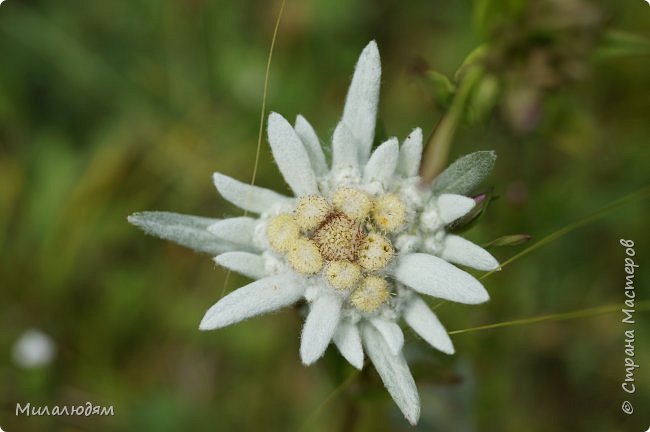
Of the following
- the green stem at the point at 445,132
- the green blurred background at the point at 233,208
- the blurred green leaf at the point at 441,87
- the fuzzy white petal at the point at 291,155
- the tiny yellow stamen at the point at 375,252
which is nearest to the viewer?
the tiny yellow stamen at the point at 375,252

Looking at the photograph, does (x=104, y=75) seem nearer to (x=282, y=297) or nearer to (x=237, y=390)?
(x=237, y=390)

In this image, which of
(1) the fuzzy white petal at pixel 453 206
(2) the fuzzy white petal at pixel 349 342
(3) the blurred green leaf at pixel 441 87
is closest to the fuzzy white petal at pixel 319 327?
(2) the fuzzy white petal at pixel 349 342

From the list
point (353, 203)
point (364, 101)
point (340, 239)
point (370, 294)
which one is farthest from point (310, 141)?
point (370, 294)

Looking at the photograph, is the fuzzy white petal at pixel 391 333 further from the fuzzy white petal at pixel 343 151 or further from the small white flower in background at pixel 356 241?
the fuzzy white petal at pixel 343 151

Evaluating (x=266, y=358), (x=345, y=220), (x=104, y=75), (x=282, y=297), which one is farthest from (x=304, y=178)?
(x=104, y=75)

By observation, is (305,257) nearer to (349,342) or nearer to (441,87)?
(349,342)

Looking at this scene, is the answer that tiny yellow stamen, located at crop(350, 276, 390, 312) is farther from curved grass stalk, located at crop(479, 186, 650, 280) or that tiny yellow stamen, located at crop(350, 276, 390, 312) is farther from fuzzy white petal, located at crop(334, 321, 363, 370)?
curved grass stalk, located at crop(479, 186, 650, 280)

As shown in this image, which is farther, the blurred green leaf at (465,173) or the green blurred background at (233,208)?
the green blurred background at (233,208)

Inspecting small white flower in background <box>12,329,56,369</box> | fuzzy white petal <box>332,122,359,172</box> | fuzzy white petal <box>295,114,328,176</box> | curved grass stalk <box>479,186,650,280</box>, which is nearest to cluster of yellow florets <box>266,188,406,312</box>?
fuzzy white petal <box>332,122,359,172</box>
